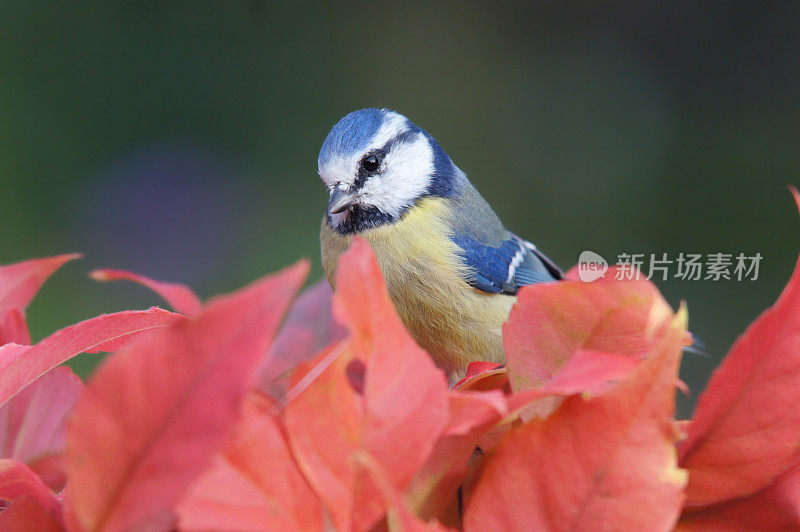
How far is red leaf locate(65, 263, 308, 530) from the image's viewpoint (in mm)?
180

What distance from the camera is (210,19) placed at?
2.49m

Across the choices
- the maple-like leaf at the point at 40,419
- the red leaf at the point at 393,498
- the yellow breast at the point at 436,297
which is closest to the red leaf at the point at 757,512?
the red leaf at the point at 393,498

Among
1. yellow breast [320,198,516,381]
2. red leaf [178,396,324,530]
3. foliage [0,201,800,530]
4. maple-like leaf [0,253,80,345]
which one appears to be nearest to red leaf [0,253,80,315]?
maple-like leaf [0,253,80,345]

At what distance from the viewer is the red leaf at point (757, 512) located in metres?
0.26

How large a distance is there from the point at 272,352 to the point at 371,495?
0.23m

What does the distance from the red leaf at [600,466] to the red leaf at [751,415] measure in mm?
40

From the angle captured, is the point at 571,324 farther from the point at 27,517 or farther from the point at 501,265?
the point at 501,265

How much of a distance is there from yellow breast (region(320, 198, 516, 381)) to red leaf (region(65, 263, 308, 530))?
0.71 metres

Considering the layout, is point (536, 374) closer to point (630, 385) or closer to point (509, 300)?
point (630, 385)

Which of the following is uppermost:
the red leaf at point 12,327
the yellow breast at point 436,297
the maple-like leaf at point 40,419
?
the red leaf at point 12,327

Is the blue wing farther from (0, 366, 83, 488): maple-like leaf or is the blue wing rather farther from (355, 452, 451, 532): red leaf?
(355, 452, 451, 532): red leaf

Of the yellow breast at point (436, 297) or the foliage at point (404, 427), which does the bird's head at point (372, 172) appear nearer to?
the yellow breast at point (436, 297)

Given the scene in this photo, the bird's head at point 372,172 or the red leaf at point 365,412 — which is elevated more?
the red leaf at point 365,412

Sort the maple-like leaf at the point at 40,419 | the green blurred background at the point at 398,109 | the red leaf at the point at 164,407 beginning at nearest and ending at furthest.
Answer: the red leaf at the point at 164,407 < the maple-like leaf at the point at 40,419 < the green blurred background at the point at 398,109
